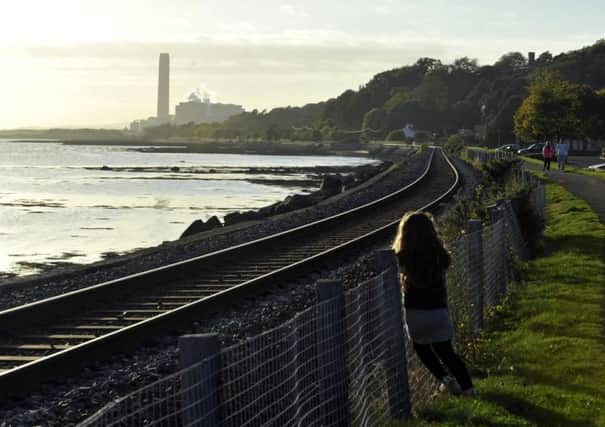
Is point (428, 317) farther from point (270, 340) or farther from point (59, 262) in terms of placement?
point (59, 262)

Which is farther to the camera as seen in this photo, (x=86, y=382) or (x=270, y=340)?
(x=86, y=382)

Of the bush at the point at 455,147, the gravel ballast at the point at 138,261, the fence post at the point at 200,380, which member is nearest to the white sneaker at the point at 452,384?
the fence post at the point at 200,380

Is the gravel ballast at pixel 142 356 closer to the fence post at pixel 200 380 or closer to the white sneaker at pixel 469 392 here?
the white sneaker at pixel 469 392

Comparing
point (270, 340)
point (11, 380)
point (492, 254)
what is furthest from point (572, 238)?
point (270, 340)

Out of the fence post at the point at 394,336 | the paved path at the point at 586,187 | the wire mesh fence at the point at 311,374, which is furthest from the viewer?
the paved path at the point at 586,187

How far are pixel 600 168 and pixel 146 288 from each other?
40945 mm

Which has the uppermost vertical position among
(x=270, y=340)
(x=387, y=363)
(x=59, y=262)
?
(x=270, y=340)

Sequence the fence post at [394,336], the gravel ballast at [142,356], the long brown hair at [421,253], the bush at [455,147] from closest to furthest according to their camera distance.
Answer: the fence post at [394,336], the long brown hair at [421,253], the gravel ballast at [142,356], the bush at [455,147]

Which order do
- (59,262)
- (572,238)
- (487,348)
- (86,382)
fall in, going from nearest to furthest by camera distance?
Answer: (86,382) < (487,348) < (572,238) < (59,262)

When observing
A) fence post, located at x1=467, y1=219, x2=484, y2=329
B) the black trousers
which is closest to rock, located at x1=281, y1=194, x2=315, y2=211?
fence post, located at x1=467, y1=219, x2=484, y2=329

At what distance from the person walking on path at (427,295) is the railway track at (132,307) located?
321 centimetres

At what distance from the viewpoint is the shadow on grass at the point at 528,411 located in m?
7.57

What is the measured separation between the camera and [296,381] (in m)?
5.79

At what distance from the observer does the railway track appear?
9.33 m
